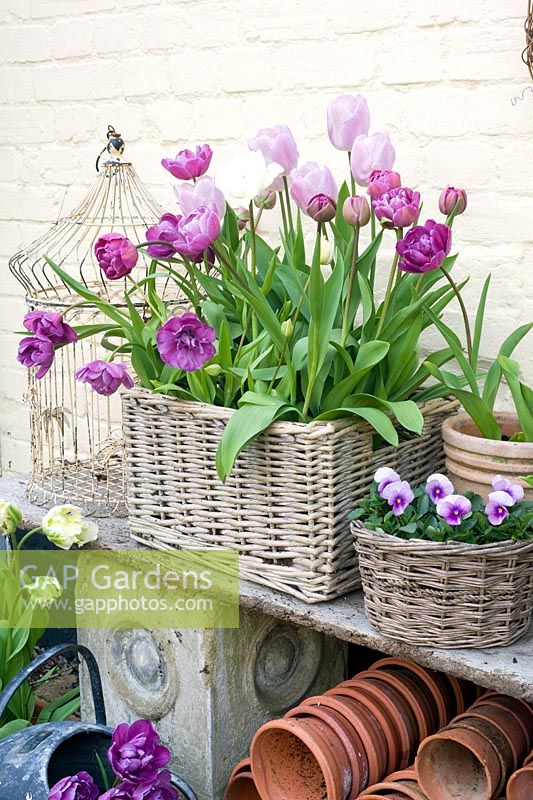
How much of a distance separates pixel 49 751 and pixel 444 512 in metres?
0.71

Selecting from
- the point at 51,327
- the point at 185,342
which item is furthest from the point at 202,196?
the point at 51,327

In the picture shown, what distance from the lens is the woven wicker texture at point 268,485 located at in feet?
4.68

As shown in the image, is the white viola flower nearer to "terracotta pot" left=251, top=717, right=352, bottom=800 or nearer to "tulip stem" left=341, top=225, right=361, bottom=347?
"tulip stem" left=341, top=225, right=361, bottom=347

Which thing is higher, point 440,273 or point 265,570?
point 440,273

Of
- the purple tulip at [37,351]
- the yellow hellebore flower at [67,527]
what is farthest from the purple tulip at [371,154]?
the yellow hellebore flower at [67,527]

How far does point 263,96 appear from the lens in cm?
195

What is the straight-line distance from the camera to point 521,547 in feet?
4.21

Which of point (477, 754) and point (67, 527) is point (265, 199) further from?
point (477, 754)

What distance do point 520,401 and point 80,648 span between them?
83 centimetres

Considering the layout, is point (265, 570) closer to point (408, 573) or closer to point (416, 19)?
point (408, 573)

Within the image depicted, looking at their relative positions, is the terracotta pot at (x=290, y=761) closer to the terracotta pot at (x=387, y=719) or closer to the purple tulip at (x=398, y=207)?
the terracotta pot at (x=387, y=719)

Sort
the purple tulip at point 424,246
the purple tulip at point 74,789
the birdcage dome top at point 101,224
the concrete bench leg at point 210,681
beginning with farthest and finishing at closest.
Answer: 1. the birdcage dome top at point 101,224
2. the concrete bench leg at point 210,681
3. the purple tulip at point 74,789
4. the purple tulip at point 424,246

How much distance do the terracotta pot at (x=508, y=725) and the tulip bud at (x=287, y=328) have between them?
602 mm

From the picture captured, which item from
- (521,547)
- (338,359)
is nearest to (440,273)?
(338,359)
